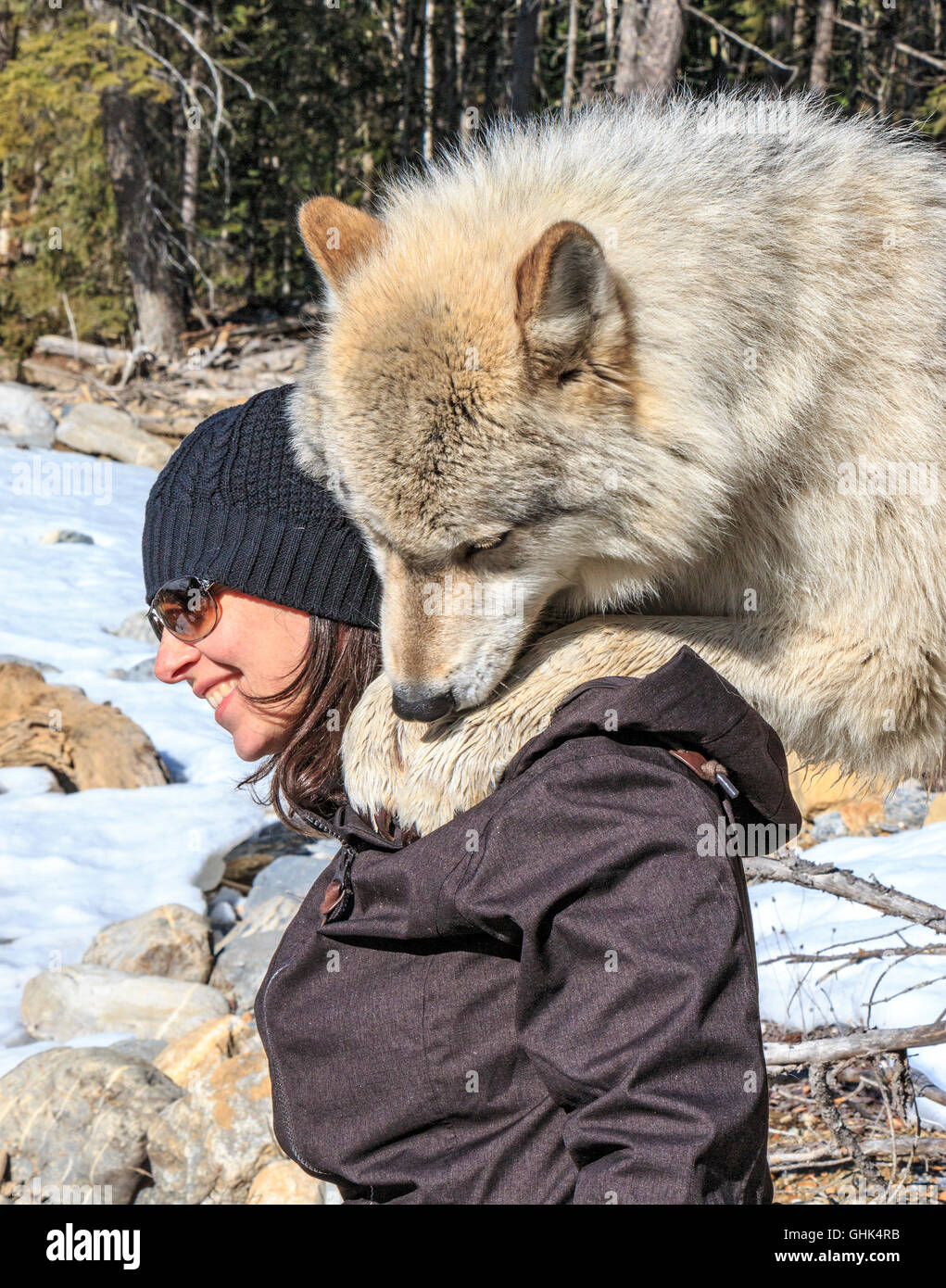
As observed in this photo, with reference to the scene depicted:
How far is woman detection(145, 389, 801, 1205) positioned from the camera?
1318 mm

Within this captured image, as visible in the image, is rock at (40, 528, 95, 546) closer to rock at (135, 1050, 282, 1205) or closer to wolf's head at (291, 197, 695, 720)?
rock at (135, 1050, 282, 1205)

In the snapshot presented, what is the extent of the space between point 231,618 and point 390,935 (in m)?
0.81

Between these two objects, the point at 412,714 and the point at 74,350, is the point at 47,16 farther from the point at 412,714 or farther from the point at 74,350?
the point at 412,714

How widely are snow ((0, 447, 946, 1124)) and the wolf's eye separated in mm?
1871

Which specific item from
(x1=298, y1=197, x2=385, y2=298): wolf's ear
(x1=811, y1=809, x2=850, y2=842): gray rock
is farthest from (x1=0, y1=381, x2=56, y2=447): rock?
(x1=298, y1=197, x2=385, y2=298): wolf's ear

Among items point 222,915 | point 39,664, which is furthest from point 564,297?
point 39,664

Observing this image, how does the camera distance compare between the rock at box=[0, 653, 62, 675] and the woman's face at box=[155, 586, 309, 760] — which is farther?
the rock at box=[0, 653, 62, 675]

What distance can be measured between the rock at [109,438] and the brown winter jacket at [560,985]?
12.4 m

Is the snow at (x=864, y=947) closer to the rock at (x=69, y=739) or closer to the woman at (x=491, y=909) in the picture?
the woman at (x=491, y=909)

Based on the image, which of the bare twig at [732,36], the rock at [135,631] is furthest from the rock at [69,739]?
the bare twig at [732,36]

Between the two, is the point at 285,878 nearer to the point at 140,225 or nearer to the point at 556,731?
the point at 556,731

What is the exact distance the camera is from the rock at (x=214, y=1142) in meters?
4.11

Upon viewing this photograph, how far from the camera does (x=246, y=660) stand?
7.06ft
